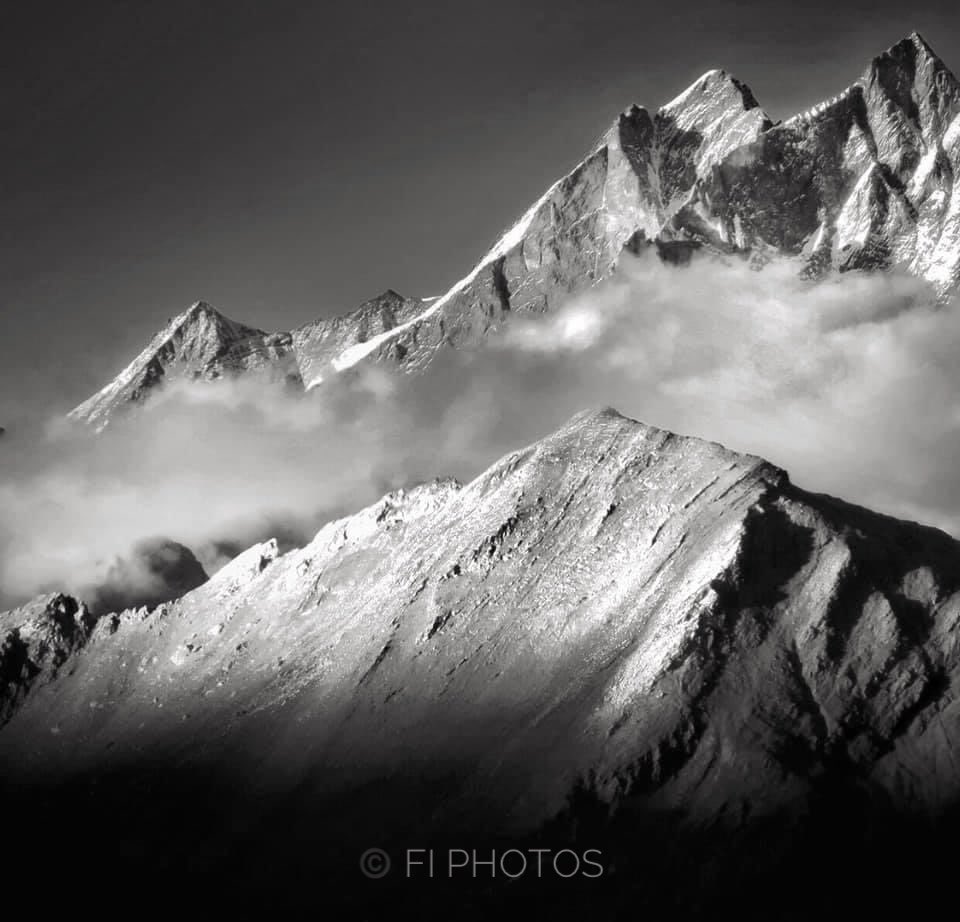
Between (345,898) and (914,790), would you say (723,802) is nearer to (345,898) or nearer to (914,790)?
(914,790)

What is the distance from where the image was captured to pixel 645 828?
19075 centimetres

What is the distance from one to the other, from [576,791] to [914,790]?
41792 millimetres

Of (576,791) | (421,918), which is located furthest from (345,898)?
(576,791)

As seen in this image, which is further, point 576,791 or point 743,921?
point 576,791

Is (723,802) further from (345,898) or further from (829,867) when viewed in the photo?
(345,898)

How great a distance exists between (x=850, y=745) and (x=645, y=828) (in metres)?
29.8

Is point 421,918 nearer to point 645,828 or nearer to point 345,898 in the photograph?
point 345,898

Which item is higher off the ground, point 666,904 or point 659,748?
point 659,748

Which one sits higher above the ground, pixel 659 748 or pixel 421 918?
pixel 659 748

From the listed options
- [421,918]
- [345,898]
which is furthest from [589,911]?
[345,898]

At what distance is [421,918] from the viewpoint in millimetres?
189625

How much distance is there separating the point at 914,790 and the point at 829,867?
1759 centimetres

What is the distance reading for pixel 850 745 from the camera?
19925 cm

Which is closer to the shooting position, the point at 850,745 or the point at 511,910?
the point at 511,910
